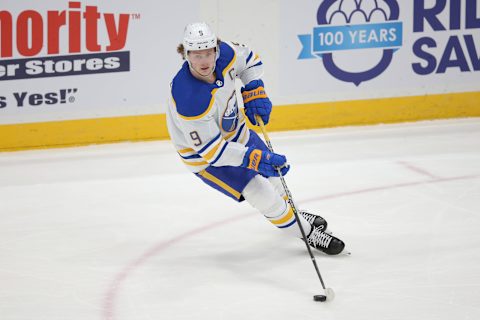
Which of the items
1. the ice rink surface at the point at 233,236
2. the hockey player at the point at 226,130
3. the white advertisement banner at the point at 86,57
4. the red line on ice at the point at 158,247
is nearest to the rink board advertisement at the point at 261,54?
the white advertisement banner at the point at 86,57

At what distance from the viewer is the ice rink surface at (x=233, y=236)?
354 centimetres

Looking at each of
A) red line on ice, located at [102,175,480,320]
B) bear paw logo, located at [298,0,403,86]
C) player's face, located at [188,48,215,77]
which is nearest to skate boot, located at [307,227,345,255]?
red line on ice, located at [102,175,480,320]

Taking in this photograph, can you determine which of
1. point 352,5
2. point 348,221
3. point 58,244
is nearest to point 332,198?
point 348,221

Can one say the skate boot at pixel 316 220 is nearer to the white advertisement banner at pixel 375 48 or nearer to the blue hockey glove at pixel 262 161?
the blue hockey glove at pixel 262 161

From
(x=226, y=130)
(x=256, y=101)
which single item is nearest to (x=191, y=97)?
(x=226, y=130)

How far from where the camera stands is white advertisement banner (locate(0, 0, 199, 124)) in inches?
248

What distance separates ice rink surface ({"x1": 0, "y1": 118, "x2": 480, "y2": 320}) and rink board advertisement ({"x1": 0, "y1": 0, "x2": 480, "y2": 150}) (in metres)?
0.29

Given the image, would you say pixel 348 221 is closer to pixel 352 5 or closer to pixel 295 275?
pixel 295 275

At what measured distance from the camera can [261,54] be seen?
6.81 m

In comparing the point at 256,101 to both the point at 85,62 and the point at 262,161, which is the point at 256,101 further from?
the point at 85,62

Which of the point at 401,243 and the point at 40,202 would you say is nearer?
the point at 401,243

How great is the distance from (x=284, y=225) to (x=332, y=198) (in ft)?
3.81

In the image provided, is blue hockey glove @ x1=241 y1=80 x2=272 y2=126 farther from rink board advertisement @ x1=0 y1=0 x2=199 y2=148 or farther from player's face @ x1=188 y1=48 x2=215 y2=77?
rink board advertisement @ x1=0 y1=0 x2=199 y2=148

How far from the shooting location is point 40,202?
17.3 ft
